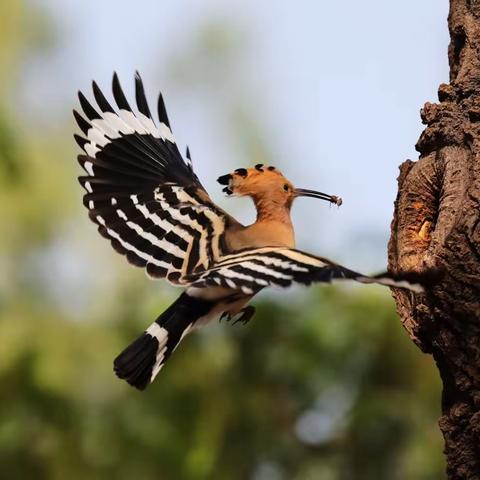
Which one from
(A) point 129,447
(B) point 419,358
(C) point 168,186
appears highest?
(B) point 419,358

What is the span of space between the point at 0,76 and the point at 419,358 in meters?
3.94

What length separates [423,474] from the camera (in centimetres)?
619

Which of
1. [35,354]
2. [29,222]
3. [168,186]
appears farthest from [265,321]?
[168,186]

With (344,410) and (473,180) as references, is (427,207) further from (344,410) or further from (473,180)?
(344,410)

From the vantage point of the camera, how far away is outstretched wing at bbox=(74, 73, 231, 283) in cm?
257

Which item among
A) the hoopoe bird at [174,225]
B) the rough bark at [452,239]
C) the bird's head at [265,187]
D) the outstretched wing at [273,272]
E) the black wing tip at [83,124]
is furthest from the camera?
the black wing tip at [83,124]

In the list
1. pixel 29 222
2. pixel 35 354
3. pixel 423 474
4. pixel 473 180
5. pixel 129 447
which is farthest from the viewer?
pixel 29 222

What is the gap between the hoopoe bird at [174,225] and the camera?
2305 millimetres

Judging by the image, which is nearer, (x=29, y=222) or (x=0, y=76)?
(x=29, y=222)

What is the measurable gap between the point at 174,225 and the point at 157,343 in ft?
1.24

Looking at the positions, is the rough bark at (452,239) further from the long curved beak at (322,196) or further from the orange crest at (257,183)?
the orange crest at (257,183)

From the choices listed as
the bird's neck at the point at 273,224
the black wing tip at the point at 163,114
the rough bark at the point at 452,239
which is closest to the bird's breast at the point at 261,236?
the bird's neck at the point at 273,224

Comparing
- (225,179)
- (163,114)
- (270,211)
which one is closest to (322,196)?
(270,211)

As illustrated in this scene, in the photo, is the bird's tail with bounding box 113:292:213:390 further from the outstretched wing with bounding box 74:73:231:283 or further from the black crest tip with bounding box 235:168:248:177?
the black crest tip with bounding box 235:168:248:177
